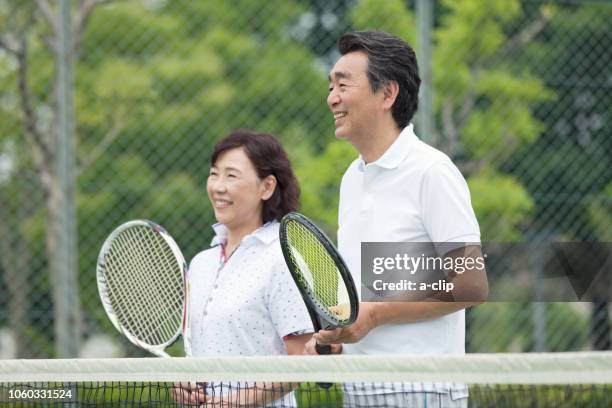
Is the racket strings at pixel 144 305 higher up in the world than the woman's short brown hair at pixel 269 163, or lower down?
lower down

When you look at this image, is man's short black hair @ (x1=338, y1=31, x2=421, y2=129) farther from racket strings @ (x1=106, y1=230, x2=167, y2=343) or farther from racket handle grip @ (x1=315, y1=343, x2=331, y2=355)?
racket strings @ (x1=106, y1=230, x2=167, y2=343)

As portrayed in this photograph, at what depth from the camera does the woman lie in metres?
2.18

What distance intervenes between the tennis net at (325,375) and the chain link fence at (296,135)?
2.10 m

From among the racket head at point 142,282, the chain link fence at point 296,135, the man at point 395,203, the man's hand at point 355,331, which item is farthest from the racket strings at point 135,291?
the chain link fence at point 296,135

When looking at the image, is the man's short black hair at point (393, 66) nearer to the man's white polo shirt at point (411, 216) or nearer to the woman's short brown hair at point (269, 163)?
the man's white polo shirt at point (411, 216)

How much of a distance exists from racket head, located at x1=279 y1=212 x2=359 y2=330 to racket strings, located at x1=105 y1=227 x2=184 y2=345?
52 centimetres

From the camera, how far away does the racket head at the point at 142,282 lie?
2.42 m

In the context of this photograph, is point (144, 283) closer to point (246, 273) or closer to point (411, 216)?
point (246, 273)

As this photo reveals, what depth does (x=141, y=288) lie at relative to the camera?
8.07 ft

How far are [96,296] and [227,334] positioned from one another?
2541 millimetres

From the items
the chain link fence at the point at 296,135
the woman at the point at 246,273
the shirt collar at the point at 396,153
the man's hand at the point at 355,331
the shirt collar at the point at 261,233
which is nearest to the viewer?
the man's hand at the point at 355,331

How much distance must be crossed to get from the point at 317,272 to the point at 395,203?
0.20 m

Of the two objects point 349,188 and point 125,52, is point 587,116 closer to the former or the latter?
point 125,52

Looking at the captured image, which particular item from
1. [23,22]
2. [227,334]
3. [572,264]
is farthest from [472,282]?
[23,22]
